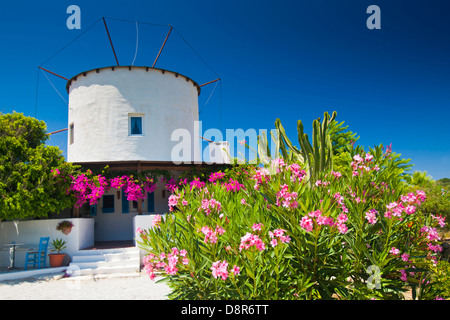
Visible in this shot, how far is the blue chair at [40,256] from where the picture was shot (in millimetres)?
12819

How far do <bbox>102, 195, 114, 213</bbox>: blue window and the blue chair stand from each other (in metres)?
4.54

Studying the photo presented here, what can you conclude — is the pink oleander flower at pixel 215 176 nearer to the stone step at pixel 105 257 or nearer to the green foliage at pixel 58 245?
the stone step at pixel 105 257

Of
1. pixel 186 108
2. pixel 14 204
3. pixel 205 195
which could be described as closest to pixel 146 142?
pixel 186 108

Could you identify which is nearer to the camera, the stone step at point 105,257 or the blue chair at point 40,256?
the blue chair at point 40,256

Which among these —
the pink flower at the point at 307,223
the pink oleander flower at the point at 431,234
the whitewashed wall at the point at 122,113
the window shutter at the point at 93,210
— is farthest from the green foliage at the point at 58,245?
the pink oleander flower at the point at 431,234

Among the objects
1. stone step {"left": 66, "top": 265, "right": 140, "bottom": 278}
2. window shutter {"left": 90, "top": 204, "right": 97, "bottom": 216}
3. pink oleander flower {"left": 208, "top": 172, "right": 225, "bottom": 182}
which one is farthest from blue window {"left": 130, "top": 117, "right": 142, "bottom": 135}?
stone step {"left": 66, "top": 265, "right": 140, "bottom": 278}

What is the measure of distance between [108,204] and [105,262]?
18.7 feet

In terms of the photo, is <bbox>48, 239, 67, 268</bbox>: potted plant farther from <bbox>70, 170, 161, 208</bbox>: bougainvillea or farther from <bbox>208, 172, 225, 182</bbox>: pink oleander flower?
<bbox>208, 172, 225, 182</bbox>: pink oleander flower

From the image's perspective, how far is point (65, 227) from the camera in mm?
13805

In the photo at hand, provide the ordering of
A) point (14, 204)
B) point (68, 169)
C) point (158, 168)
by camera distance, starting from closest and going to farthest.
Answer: point (14, 204), point (68, 169), point (158, 168)

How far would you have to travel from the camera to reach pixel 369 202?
15.1ft

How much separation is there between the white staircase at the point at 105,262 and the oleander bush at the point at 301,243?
8467 millimetres

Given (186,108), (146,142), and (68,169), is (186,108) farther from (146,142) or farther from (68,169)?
(68,169)

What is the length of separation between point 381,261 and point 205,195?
3.04m
